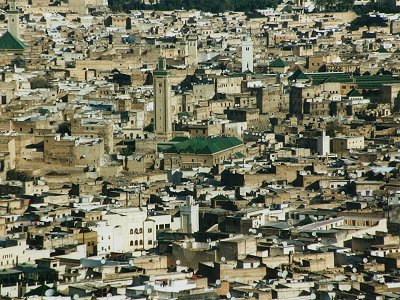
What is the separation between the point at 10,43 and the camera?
78.9 metres

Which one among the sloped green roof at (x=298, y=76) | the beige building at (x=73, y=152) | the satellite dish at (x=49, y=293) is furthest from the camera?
the sloped green roof at (x=298, y=76)

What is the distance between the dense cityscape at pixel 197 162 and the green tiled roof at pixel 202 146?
73 millimetres

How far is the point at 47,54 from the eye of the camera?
263ft

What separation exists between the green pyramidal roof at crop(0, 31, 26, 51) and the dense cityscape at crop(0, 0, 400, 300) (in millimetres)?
114

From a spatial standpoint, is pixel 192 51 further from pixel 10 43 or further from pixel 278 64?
pixel 10 43

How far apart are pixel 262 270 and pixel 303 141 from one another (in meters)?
20.8

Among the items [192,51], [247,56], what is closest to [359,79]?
[247,56]

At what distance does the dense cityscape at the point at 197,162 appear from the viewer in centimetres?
3706

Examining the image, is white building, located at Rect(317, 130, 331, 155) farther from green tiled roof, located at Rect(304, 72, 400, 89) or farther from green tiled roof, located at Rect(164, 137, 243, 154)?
green tiled roof, located at Rect(304, 72, 400, 89)

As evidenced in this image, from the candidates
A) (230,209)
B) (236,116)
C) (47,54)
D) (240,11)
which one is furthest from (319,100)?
(240,11)

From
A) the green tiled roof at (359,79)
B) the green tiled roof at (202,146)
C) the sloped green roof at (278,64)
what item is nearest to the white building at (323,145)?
the green tiled roof at (202,146)

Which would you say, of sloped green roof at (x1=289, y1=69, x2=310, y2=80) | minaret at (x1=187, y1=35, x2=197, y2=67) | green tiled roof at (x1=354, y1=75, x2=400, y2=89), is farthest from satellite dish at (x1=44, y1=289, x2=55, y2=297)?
minaret at (x1=187, y1=35, x2=197, y2=67)

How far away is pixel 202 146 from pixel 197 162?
2.84ft

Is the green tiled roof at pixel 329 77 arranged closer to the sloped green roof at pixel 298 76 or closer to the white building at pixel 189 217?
the sloped green roof at pixel 298 76
